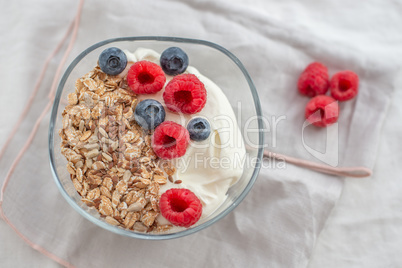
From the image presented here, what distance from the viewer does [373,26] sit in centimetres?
144

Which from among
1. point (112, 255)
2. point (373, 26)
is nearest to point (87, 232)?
point (112, 255)

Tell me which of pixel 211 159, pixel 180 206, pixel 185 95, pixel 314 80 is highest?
pixel 314 80

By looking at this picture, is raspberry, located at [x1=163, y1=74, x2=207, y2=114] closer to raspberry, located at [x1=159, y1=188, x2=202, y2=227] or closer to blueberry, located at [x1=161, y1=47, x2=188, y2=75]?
blueberry, located at [x1=161, y1=47, x2=188, y2=75]

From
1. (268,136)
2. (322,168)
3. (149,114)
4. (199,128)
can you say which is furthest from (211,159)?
(322,168)

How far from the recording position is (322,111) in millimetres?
1284

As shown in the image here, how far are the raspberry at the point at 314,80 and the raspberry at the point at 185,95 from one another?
1.44 ft

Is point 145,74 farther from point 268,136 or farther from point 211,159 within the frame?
point 268,136

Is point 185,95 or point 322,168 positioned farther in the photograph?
point 322,168

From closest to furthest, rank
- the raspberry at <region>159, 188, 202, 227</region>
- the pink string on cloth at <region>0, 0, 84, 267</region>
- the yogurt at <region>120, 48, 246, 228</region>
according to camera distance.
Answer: the raspberry at <region>159, 188, 202, 227</region>, the yogurt at <region>120, 48, 246, 228</region>, the pink string on cloth at <region>0, 0, 84, 267</region>

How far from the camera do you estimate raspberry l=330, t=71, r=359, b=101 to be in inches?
50.8

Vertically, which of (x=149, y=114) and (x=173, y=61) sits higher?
(x=173, y=61)

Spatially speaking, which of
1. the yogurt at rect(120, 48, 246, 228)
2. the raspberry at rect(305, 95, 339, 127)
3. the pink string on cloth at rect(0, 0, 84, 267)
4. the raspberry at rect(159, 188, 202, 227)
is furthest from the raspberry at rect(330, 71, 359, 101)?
the pink string on cloth at rect(0, 0, 84, 267)

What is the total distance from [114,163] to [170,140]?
6.5 inches

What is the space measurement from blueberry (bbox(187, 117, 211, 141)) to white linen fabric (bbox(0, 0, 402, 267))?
34 centimetres
